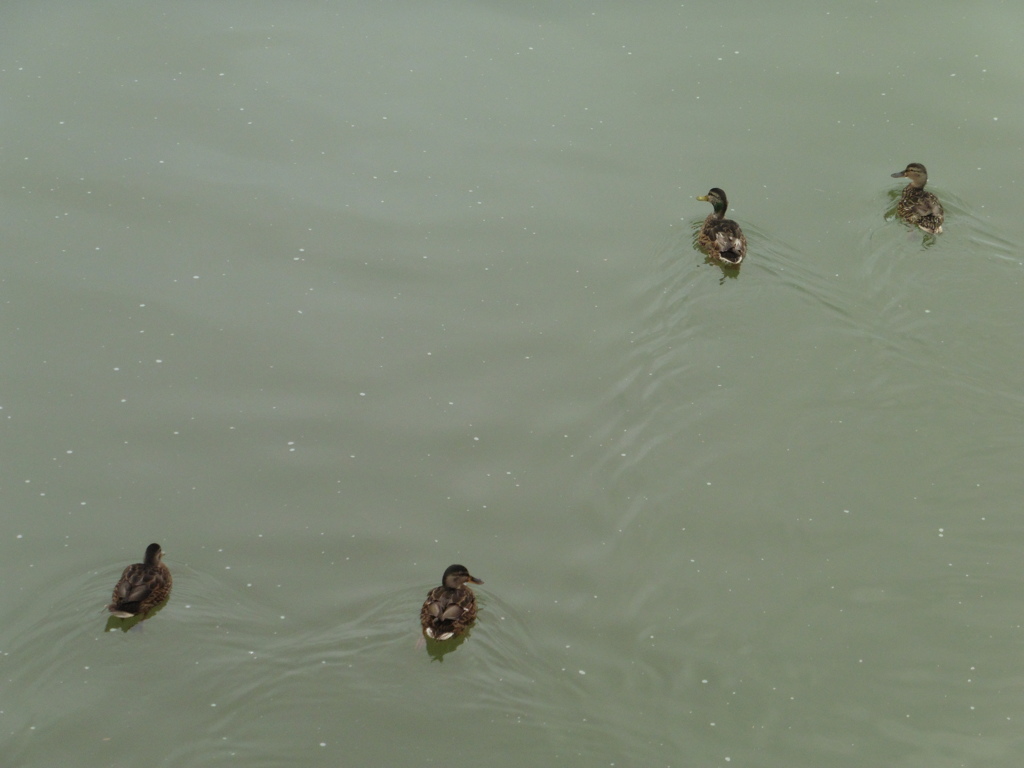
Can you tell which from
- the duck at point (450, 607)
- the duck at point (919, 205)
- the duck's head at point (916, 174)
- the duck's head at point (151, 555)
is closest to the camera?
the duck at point (450, 607)

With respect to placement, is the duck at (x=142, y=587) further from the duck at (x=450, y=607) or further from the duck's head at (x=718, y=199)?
the duck's head at (x=718, y=199)

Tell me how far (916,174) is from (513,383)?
294 cm

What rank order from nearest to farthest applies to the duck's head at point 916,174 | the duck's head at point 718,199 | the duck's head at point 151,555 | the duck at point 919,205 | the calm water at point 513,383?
the calm water at point 513,383 < the duck's head at point 151,555 < the duck at point 919,205 < the duck's head at point 718,199 < the duck's head at point 916,174

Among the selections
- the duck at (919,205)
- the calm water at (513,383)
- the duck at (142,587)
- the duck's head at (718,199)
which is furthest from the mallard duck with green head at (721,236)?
the duck at (142,587)

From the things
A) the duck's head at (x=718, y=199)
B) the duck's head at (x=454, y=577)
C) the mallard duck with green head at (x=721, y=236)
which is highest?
the duck's head at (x=718, y=199)

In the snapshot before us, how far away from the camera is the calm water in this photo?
4.98 meters

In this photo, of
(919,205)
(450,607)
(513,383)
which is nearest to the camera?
(450,607)

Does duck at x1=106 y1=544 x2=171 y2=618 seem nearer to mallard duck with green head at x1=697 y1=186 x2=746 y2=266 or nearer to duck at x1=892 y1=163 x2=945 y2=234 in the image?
mallard duck with green head at x1=697 y1=186 x2=746 y2=266

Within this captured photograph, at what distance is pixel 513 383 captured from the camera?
20.9 ft

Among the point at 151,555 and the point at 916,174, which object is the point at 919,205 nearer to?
the point at 916,174

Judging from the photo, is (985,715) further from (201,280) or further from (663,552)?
(201,280)

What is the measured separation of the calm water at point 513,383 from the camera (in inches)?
196

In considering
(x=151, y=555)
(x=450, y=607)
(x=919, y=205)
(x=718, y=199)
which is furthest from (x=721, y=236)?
(x=151, y=555)

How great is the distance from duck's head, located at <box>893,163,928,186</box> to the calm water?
0.15 m
